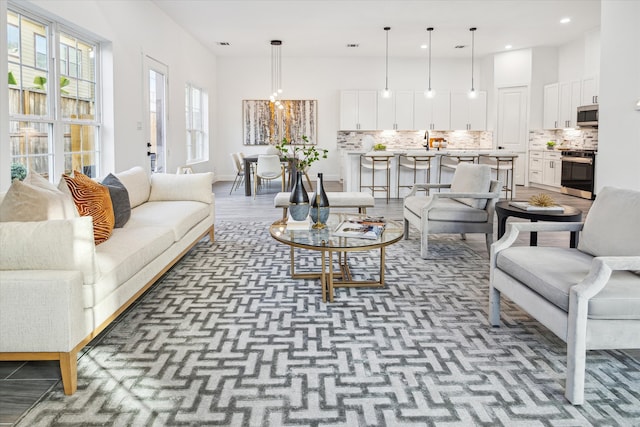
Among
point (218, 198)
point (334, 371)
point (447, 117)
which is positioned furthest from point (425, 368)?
point (447, 117)

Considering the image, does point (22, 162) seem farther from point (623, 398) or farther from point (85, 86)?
point (623, 398)

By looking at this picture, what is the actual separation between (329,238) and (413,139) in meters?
9.65

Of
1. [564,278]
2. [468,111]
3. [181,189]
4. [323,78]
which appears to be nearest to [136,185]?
[181,189]

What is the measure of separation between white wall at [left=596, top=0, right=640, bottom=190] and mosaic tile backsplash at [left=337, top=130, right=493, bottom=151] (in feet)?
24.0

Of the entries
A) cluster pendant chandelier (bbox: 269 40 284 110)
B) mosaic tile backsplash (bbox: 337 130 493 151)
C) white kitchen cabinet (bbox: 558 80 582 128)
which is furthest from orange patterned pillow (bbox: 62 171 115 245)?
mosaic tile backsplash (bbox: 337 130 493 151)

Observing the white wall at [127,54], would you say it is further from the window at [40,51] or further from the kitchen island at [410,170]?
the kitchen island at [410,170]

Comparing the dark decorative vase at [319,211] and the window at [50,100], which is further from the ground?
the window at [50,100]

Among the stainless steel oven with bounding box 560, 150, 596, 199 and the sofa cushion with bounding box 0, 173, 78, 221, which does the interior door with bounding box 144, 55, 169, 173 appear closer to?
the sofa cushion with bounding box 0, 173, 78, 221

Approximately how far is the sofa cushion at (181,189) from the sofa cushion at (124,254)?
1392mm

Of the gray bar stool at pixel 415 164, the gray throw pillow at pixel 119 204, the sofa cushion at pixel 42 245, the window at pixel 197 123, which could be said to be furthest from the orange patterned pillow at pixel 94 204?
the window at pixel 197 123

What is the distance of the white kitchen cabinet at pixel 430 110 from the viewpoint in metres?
12.4

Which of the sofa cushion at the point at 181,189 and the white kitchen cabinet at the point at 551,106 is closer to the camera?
the sofa cushion at the point at 181,189

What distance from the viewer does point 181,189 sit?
5234 mm

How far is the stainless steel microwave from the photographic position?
910 centimetres
